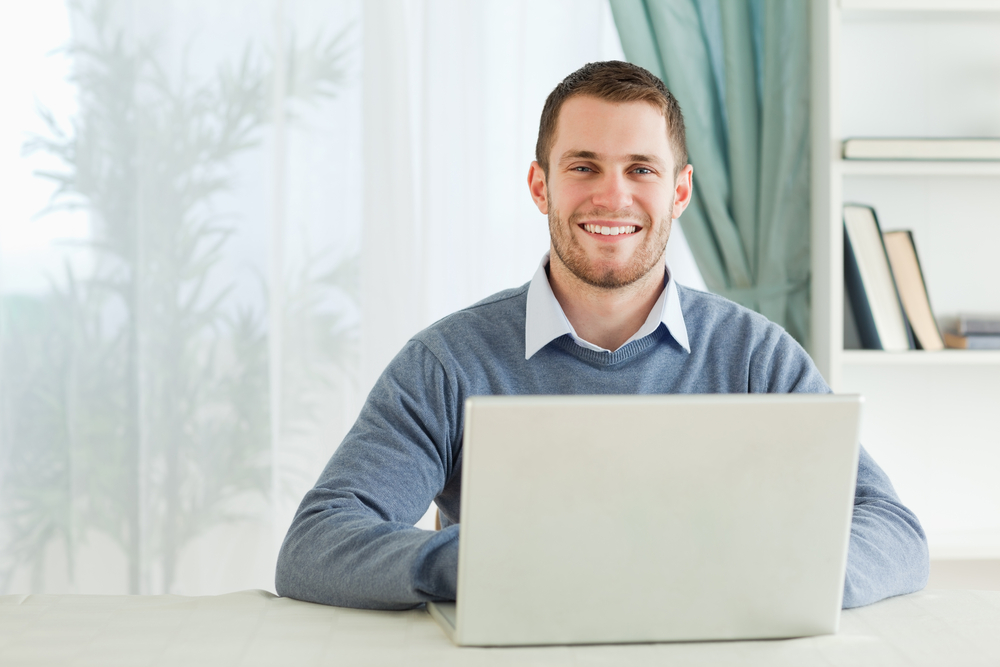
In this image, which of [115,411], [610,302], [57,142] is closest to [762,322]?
[610,302]

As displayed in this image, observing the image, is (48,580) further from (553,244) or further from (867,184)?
(867,184)

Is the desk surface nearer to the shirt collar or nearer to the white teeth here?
the shirt collar

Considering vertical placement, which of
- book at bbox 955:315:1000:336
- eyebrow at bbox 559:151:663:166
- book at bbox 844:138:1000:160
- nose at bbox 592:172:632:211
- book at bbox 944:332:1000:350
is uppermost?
book at bbox 844:138:1000:160

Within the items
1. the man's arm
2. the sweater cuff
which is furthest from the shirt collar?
the sweater cuff

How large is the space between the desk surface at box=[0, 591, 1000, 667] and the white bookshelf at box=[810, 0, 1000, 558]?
4.05ft

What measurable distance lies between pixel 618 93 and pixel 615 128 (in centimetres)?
6

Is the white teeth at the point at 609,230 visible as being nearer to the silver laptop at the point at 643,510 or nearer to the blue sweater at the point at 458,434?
the blue sweater at the point at 458,434

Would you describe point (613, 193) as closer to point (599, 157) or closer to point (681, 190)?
point (599, 157)

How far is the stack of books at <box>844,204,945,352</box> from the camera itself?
6.14 ft

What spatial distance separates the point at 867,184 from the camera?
2.01 meters

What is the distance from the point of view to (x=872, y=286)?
1889mm

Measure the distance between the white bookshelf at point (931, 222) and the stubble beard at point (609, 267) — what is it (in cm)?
78

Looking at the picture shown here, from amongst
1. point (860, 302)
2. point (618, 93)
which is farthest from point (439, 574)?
point (860, 302)

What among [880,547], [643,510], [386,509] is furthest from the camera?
[386,509]
